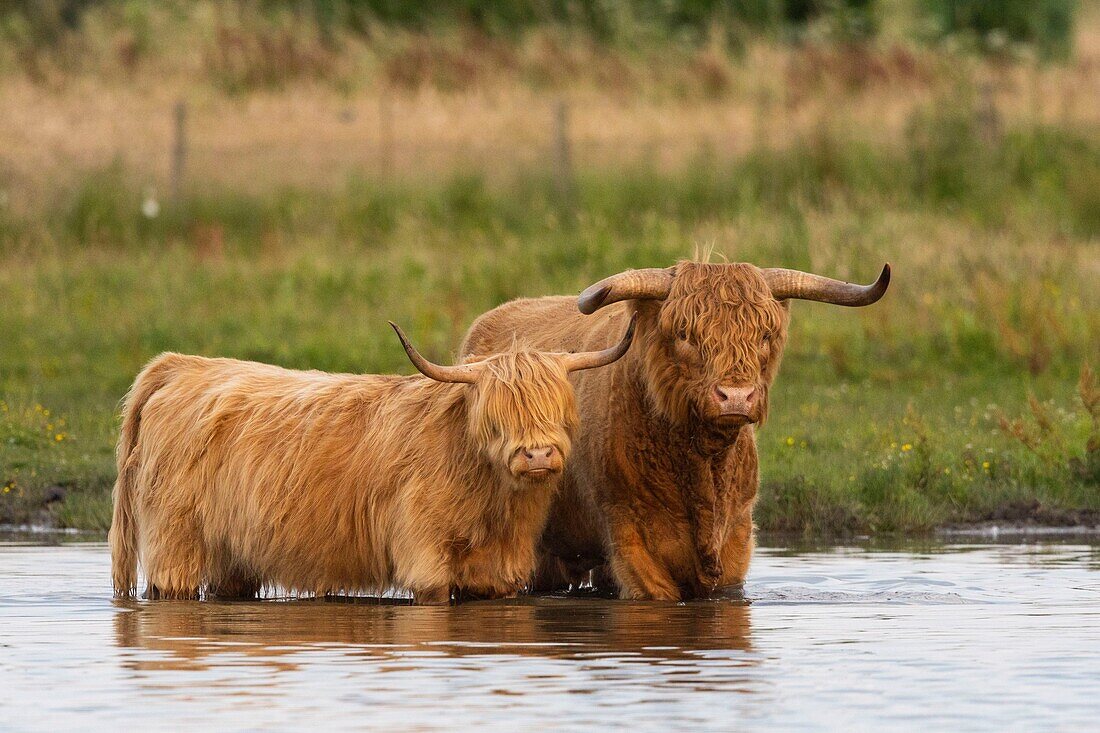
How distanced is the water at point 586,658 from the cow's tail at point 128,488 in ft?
0.47

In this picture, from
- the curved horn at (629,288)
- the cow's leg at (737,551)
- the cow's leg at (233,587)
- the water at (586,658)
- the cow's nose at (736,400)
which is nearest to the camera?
the water at (586,658)

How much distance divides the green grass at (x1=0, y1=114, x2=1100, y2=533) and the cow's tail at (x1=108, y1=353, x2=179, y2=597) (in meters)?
2.01

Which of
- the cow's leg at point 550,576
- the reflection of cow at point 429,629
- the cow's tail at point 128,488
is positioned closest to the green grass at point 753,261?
the cow's tail at point 128,488

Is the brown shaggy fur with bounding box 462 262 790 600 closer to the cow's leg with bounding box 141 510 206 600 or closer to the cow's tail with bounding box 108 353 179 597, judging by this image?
the cow's leg with bounding box 141 510 206 600

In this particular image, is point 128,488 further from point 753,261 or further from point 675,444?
point 753,261

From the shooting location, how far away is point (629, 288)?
7926 millimetres

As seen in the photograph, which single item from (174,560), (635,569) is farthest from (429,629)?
(174,560)

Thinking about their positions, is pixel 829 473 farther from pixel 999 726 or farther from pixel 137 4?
pixel 137 4

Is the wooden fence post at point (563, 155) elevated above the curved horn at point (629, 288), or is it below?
above

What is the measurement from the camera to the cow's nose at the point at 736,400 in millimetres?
7453

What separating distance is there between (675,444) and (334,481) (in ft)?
4.36

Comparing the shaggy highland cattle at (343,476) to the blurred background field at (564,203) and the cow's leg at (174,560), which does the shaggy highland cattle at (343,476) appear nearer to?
the cow's leg at (174,560)

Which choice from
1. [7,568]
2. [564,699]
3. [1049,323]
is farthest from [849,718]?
[1049,323]

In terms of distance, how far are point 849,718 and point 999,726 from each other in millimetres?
387
